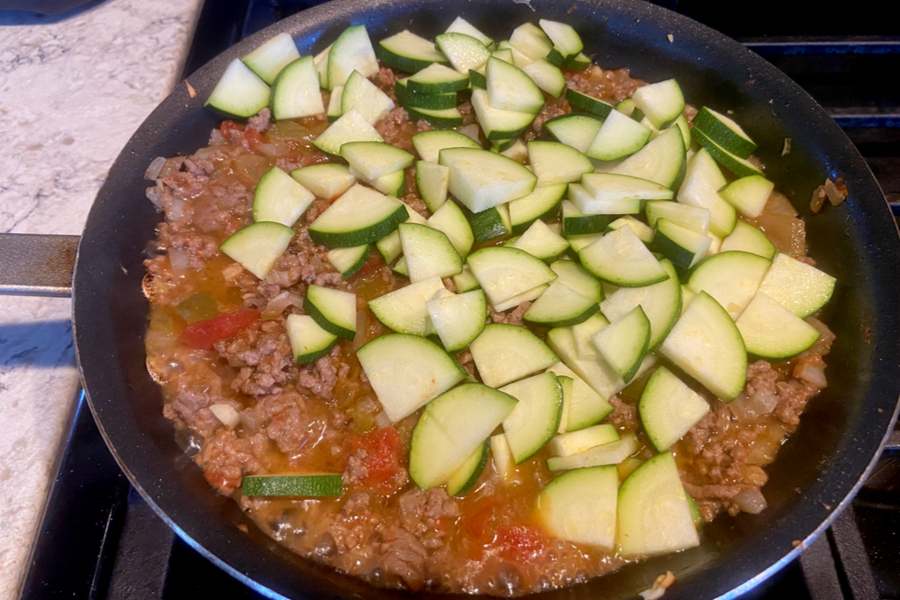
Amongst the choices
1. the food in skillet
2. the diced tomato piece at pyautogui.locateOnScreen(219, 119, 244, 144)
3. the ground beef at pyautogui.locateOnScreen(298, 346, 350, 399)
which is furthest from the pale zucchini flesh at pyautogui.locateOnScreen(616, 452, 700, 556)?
the diced tomato piece at pyautogui.locateOnScreen(219, 119, 244, 144)

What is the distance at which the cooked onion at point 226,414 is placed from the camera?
2062 mm

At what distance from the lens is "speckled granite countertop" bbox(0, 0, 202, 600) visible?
7.13 feet

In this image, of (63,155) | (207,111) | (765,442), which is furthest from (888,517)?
(63,155)

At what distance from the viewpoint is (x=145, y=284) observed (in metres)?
2.32

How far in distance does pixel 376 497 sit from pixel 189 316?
1.08 metres

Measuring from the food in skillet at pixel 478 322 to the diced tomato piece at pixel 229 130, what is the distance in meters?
0.02

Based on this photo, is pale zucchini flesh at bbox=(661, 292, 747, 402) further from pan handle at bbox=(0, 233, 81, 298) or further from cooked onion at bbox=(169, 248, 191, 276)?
pan handle at bbox=(0, 233, 81, 298)

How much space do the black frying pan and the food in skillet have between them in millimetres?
74

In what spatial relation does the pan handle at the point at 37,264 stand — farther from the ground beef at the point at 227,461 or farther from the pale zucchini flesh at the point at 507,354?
the pale zucchini flesh at the point at 507,354

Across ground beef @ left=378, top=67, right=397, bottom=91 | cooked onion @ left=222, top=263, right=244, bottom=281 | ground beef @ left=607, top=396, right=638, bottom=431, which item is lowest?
cooked onion @ left=222, top=263, right=244, bottom=281

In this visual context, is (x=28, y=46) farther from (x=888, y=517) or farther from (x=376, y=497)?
(x=888, y=517)

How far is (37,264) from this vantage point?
2.04 metres

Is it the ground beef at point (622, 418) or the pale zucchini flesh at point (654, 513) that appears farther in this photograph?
the ground beef at point (622, 418)

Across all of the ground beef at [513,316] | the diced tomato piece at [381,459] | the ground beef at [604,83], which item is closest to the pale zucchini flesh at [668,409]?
the ground beef at [513,316]
